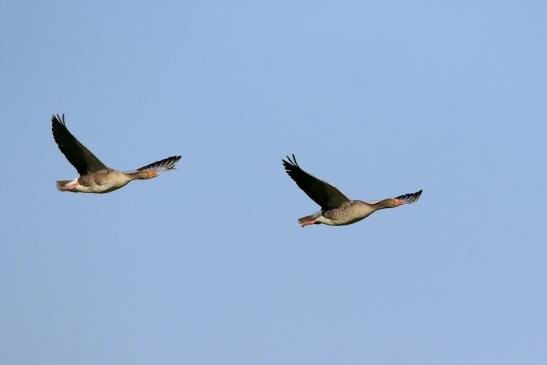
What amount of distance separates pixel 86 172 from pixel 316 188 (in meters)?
6.06

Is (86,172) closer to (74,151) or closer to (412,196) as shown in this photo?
(74,151)

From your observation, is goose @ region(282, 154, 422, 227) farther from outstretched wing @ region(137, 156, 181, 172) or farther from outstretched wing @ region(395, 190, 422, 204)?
outstretched wing @ region(137, 156, 181, 172)

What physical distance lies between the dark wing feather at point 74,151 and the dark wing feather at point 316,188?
5000 mm

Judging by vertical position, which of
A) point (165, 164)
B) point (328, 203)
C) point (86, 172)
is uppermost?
point (165, 164)

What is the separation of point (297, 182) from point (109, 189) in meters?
5.02

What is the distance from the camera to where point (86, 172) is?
30.3 m

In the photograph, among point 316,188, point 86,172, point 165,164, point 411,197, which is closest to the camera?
point 316,188

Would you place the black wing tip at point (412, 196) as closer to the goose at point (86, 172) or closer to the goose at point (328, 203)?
the goose at point (328, 203)

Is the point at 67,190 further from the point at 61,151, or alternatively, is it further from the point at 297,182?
the point at 297,182

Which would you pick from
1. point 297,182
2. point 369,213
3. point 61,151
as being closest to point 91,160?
point 61,151

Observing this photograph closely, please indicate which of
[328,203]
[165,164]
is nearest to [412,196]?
[328,203]

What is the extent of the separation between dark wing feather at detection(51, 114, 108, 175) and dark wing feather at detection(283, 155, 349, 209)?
16.4 feet

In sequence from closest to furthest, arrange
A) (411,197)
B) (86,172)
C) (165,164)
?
(86,172), (411,197), (165,164)

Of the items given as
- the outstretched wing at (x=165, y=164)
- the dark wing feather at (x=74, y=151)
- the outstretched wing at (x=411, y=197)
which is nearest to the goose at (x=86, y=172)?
the dark wing feather at (x=74, y=151)
